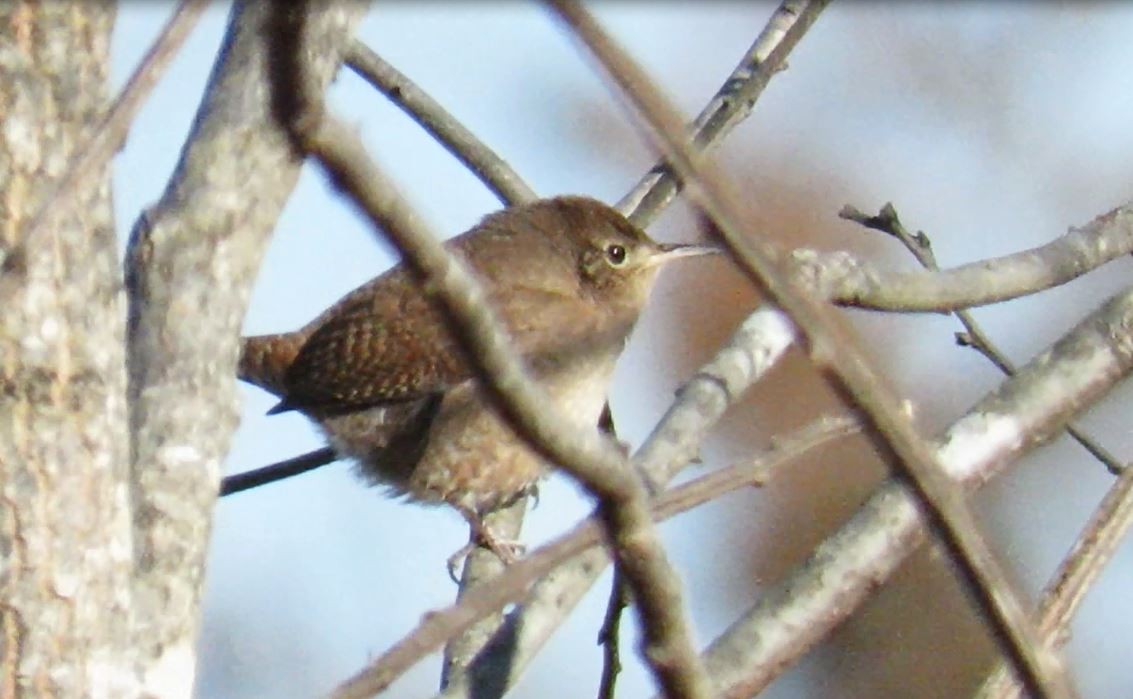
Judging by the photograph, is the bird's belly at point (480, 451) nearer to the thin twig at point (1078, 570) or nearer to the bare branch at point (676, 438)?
the bare branch at point (676, 438)

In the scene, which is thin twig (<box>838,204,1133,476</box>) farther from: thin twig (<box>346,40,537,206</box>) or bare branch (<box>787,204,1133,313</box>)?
thin twig (<box>346,40,537,206</box>)

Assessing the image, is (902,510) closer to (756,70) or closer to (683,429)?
(683,429)

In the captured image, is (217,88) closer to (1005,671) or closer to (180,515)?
(180,515)

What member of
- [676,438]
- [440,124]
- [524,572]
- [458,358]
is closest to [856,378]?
[524,572]

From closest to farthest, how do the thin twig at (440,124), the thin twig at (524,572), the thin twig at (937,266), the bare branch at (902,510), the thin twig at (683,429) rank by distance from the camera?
the thin twig at (524,572), the bare branch at (902,510), the thin twig at (683,429), the thin twig at (937,266), the thin twig at (440,124)

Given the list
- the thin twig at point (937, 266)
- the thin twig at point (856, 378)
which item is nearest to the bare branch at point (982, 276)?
the thin twig at point (937, 266)

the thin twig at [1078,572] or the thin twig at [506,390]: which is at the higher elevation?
the thin twig at [506,390]

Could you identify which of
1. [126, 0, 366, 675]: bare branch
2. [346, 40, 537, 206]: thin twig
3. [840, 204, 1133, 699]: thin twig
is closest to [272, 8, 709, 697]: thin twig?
[126, 0, 366, 675]: bare branch

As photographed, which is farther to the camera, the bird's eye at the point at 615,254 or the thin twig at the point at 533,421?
the bird's eye at the point at 615,254

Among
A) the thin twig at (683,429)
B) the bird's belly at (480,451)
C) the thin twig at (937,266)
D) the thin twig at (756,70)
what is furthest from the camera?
the bird's belly at (480,451)
